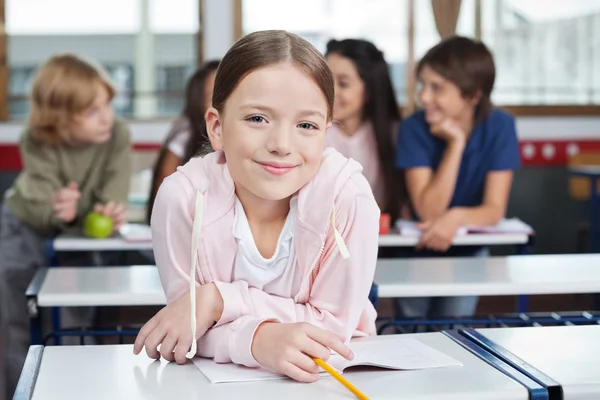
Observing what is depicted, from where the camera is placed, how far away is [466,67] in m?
3.02

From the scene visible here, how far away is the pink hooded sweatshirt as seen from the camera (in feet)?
4.54

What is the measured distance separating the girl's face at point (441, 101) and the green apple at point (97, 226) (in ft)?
3.60

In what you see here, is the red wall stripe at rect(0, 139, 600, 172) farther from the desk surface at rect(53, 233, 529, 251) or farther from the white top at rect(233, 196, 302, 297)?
the white top at rect(233, 196, 302, 297)

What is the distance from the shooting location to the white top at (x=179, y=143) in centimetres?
326

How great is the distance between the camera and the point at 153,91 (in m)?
5.69

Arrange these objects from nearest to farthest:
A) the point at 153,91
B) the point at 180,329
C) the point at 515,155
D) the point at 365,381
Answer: the point at 365,381 < the point at 180,329 < the point at 515,155 < the point at 153,91

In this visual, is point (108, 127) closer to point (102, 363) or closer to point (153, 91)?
point (102, 363)

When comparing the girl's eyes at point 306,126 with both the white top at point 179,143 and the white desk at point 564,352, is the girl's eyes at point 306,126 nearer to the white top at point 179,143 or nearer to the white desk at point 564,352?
the white desk at point 564,352

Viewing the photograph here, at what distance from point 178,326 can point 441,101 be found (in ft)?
6.20

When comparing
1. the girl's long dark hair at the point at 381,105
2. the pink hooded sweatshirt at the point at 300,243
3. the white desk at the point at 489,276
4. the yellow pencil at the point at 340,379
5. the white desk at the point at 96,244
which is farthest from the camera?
the girl's long dark hair at the point at 381,105

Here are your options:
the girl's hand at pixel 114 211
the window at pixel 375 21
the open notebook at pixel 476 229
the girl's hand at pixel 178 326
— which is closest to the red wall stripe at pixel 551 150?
the window at pixel 375 21

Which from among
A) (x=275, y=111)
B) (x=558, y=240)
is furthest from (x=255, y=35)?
(x=558, y=240)

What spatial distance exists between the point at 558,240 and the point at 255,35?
4848mm

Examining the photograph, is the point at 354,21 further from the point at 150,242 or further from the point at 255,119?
the point at 255,119
